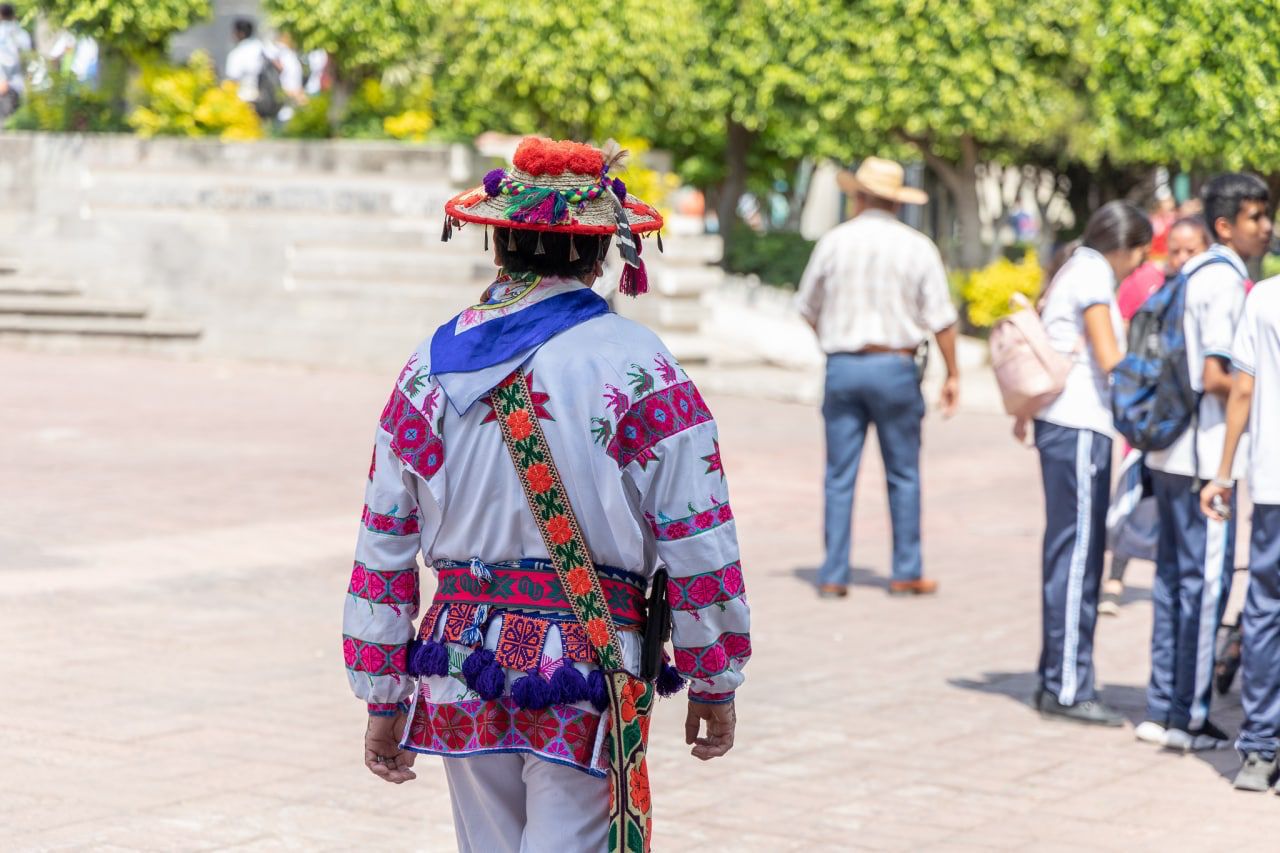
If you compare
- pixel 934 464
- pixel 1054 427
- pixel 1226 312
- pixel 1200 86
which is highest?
pixel 1200 86

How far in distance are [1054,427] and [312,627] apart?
308 cm

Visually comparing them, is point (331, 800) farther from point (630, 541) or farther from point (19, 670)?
point (630, 541)

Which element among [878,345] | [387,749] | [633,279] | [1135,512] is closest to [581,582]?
[387,749]

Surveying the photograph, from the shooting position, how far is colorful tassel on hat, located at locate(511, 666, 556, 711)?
3438 mm

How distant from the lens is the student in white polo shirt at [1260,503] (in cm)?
575

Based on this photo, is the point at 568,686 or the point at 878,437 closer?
the point at 568,686

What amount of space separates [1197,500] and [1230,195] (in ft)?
3.30

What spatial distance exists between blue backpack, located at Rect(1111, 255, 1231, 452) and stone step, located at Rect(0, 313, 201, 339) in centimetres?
1361

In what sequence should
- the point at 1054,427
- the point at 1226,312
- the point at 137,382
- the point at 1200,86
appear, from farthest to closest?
the point at 137,382, the point at 1200,86, the point at 1054,427, the point at 1226,312

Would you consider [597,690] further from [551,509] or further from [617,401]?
[617,401]

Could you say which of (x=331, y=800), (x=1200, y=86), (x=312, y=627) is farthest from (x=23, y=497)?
(x=1200, y=86)

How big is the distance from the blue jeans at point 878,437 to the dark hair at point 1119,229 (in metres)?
1.89

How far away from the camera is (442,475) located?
11.7 ft

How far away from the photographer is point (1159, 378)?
634cm
